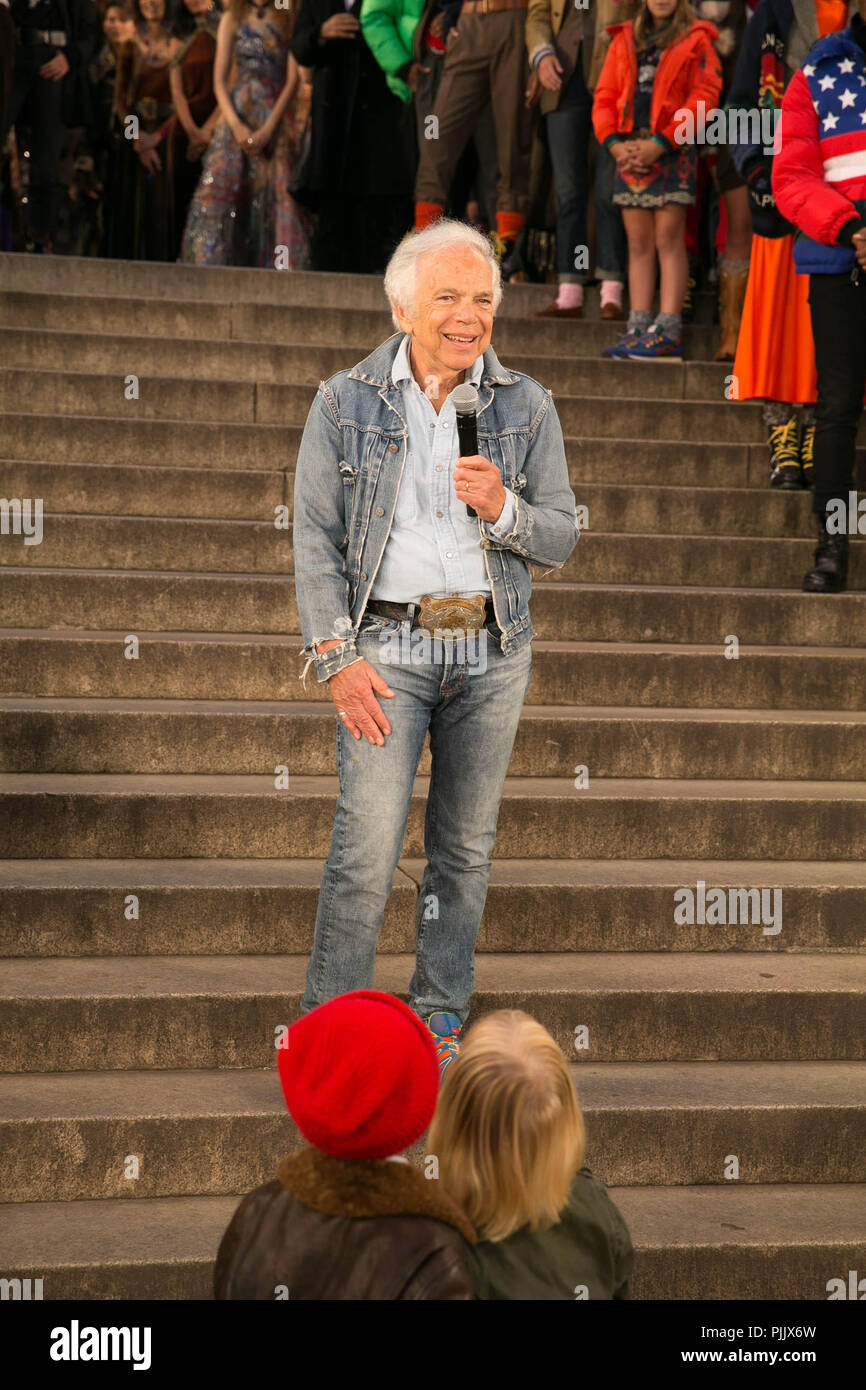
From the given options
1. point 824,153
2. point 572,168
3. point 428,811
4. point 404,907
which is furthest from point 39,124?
point 428,811

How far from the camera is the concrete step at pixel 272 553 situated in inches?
225

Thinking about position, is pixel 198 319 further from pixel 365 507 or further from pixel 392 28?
pixel 365 507

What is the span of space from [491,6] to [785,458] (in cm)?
311

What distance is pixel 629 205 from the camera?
23.7 ft

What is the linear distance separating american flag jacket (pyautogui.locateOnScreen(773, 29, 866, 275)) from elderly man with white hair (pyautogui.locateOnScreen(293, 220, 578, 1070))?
110 inches

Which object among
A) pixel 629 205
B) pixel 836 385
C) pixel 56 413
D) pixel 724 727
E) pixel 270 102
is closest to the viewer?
pixel 724 727

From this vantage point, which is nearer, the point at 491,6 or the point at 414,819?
the point at 414,819

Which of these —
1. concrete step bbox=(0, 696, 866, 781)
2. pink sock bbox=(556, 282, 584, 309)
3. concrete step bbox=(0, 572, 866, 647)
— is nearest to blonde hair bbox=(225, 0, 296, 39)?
pink sock bbox=(556, 282, 584, 309)

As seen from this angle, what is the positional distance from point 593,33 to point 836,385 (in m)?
3.06

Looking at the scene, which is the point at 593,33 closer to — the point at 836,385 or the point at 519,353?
the point at 519,353

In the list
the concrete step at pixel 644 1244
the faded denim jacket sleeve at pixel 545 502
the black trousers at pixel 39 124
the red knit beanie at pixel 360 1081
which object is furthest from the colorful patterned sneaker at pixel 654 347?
the red knit beanie at pixel 360 1081

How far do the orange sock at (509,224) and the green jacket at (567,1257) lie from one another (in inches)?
260

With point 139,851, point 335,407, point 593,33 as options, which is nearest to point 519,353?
point 593,33

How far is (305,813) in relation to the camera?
4.60 metres
